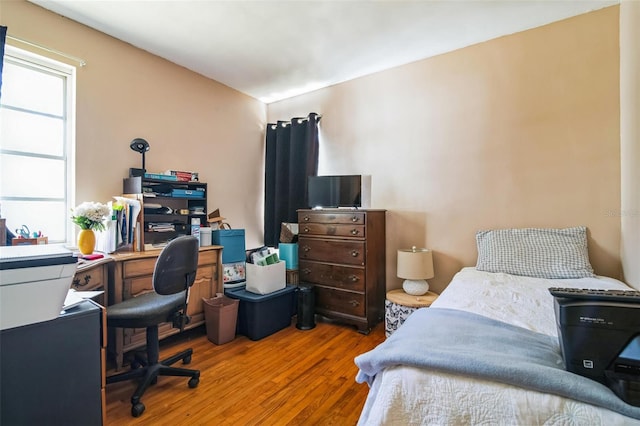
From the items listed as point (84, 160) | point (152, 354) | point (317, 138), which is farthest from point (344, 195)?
point (84, 160)

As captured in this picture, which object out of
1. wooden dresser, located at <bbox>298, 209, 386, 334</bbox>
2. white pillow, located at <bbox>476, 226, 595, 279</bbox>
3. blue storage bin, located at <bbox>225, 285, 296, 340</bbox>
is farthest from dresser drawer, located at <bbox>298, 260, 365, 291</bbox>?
white pillow, located at <bbox>476, 226, 595, 279</bbox>

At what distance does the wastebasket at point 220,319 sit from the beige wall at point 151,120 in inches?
46.1

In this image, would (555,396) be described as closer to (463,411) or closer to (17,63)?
(463,411)

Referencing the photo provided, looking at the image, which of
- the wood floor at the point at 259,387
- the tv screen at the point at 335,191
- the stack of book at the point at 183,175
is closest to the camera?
the wood floor at the point at 259,387

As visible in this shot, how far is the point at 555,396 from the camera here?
72cm

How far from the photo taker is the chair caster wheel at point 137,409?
1.57 metres

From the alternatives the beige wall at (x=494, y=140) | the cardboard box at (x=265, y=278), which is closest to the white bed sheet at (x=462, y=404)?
the beige wall at (x=494, y=140)

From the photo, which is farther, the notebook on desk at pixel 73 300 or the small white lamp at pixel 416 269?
the small white lamp at pixel 416 269

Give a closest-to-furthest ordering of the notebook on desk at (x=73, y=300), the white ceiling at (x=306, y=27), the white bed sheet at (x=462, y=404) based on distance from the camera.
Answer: the white bed sheet at (x=462, y=404)
the notebook on desk at (x=73, y=300)
the white ceiling at (x=306, y=27)

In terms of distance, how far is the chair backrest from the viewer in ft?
5.57

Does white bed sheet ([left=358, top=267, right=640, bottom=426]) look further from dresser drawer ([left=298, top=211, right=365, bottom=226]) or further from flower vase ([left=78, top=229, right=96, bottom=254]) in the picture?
flower vase ([left=78, top=229, right=96, bottom=254])

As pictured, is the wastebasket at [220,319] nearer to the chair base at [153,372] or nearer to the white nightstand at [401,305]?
the chair base at [153,372]

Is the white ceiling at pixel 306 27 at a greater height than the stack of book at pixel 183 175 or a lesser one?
greater

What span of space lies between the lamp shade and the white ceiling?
6.07 ft
